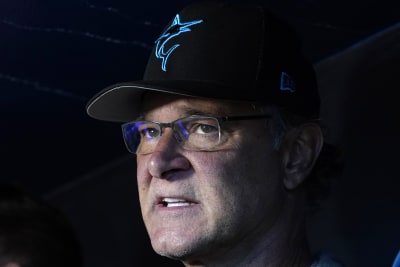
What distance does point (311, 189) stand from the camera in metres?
1.85

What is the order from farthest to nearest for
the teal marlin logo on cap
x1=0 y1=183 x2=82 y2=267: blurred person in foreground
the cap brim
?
x1=0 y1=183 x2=82 y2=267: blurred person in foreground
the teal marlin logo on cap
the cap brim

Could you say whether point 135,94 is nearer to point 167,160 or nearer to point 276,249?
point 167,160

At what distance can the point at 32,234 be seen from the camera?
2.03 m

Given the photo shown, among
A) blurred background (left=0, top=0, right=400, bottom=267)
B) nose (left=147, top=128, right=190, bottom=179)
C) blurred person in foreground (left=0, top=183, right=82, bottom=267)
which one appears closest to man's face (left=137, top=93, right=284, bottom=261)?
nose (left=147, top=128, right=190, bottom=179)

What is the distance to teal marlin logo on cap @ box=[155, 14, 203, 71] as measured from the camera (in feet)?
5.51

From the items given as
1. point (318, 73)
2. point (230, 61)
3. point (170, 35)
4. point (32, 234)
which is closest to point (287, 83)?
point (230, 61)

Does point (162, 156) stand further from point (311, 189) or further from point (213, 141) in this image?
point (311, 189)

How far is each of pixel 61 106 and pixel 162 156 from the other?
75 centimetres

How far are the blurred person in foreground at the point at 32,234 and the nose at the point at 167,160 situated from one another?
0.55m

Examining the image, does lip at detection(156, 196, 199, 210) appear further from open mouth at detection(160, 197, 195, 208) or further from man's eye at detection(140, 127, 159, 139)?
man's eye at detection(140, 127, 159, 139)

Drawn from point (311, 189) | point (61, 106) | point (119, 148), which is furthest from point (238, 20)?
point (119, 148)

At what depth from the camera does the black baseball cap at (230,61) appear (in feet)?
5.23

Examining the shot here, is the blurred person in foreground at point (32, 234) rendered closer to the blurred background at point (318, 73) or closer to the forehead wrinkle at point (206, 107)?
the blurred background at point (318, 73)

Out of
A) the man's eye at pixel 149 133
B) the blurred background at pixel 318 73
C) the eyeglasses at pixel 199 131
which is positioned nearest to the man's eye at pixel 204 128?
the eyeglasses at pixel 199 131
